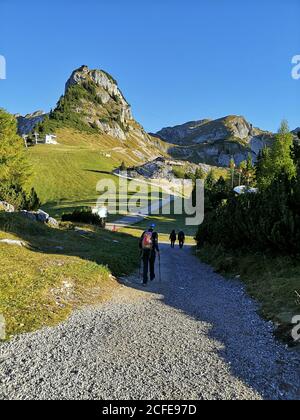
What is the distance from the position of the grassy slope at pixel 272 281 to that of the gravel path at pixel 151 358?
1.78ft

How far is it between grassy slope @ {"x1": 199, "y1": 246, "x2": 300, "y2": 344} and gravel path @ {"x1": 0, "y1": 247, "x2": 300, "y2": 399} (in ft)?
1.78

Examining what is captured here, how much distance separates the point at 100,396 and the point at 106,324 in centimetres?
362

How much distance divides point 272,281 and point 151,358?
8112mm

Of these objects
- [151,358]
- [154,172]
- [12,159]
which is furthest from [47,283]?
[154,172]

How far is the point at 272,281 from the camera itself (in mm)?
13648

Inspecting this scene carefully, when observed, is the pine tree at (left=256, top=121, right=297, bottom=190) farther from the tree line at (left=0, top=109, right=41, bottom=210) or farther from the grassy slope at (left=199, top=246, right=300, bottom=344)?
the grassy slope at (left=199, top=246, right=300, bottom=344)

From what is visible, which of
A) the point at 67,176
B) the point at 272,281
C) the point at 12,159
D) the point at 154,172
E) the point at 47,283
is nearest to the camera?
the point at 47,283

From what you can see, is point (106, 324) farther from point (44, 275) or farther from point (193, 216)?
point (193, 216)

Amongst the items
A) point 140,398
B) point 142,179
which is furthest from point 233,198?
point 142,179

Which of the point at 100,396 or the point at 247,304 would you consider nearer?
the point at 100,396

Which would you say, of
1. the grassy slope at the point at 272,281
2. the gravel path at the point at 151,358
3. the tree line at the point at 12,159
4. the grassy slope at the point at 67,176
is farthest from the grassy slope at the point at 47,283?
the grassy slope at the point at 67,176

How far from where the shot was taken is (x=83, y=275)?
13828 millimetres

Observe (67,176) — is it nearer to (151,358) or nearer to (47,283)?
(47,283)

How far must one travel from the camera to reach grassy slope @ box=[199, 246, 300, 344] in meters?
10.1
